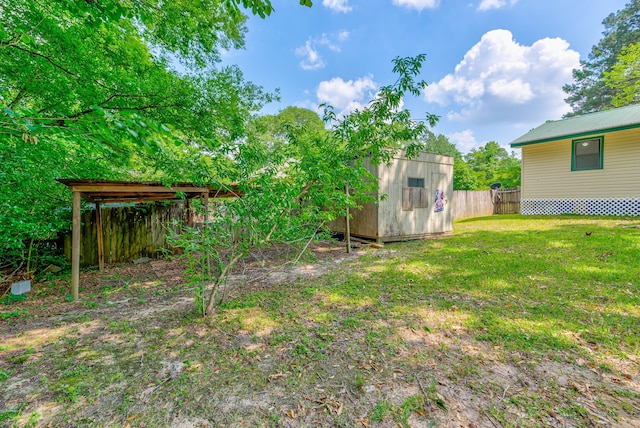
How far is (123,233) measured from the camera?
21.5ft

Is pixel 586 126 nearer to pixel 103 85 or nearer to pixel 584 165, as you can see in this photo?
pixel 584 165

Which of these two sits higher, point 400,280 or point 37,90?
point 37,90

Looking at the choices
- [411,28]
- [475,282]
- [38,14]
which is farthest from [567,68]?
[38,14]

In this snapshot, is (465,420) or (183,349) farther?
(183,349)

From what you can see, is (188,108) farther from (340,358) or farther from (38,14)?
(340,358)

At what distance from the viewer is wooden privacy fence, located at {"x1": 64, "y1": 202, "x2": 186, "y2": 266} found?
19.7ft

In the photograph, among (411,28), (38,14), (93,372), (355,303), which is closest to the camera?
(93,372)

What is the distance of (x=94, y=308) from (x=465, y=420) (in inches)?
179

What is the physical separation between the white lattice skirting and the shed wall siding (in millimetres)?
160

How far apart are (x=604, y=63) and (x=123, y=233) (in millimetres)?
29824

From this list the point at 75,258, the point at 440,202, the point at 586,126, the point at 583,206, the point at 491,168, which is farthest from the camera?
the point at 491,168

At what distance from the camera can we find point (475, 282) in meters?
3.99

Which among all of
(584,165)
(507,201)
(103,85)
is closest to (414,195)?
(103,85)

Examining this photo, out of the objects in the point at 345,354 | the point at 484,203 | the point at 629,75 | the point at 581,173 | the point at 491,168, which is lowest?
the point at 345,354
